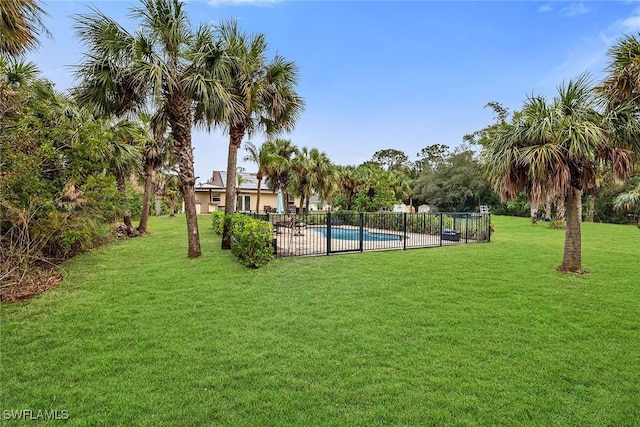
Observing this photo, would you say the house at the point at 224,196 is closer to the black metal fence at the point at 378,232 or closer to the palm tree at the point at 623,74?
the black metal fence at the point at 378,232

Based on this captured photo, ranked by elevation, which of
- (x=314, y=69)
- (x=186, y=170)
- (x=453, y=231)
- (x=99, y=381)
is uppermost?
(x=314, y=69)

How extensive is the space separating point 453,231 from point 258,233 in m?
9.15

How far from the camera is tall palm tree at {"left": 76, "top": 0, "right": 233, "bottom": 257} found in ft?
23.2

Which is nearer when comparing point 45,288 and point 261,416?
point 261,416

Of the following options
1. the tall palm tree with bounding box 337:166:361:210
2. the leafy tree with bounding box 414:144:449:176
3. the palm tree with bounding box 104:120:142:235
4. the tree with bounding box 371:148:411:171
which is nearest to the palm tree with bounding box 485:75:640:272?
the palm tree with bounding box 104:120:142:235

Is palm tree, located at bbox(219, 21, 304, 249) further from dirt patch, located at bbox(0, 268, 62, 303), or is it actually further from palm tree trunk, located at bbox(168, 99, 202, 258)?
dirt patch, located at bbox(0, 268, 62, 303)

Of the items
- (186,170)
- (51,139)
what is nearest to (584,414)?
(186,170)

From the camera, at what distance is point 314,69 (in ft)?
51.4

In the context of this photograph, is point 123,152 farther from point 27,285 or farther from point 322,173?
point 322,173

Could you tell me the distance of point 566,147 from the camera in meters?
6.69

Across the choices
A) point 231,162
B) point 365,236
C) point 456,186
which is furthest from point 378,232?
point 456,186

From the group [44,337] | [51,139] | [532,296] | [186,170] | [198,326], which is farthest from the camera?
[186,170]

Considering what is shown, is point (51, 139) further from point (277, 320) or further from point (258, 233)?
point (277, 320)

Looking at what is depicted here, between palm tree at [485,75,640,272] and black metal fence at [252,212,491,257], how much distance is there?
4.44 metres
